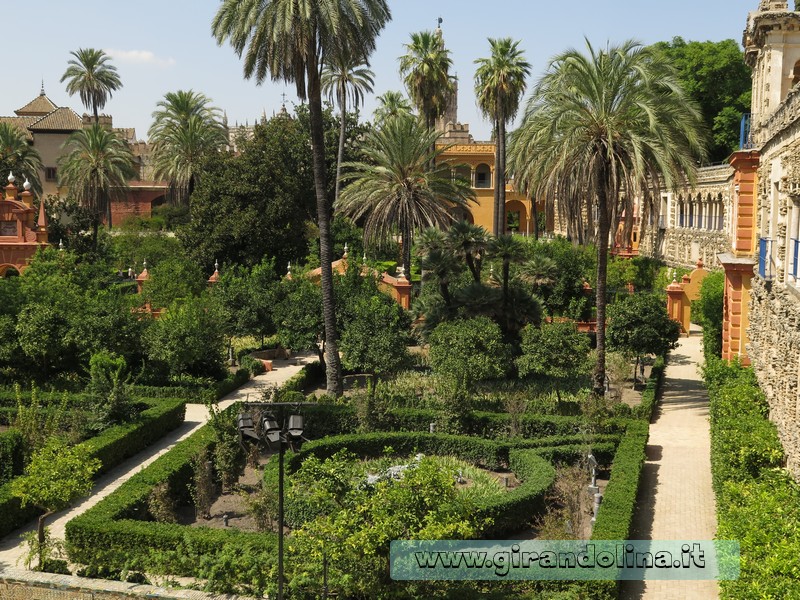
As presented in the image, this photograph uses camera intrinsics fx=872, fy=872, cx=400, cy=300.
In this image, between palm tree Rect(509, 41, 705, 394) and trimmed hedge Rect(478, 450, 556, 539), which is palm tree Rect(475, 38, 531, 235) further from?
trimmed hedge Rect(478, 450, 556, 539)

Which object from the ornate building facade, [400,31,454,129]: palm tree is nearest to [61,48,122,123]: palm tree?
the ornate building facade

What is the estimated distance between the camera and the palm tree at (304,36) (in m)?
23.4

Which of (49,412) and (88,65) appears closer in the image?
(49,412)

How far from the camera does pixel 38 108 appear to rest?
80.4 m

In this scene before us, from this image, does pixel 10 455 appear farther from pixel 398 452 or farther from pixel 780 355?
pixel 780 355

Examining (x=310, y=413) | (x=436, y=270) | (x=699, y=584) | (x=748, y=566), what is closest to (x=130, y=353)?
(x=310, y=413)

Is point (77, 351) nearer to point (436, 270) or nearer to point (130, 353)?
point (130, 353)

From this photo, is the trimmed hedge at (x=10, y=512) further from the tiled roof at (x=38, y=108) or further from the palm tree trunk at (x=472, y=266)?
the tiled roof at (x=38, y=108)

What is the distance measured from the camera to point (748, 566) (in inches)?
436

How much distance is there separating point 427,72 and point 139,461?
27265 millimetres

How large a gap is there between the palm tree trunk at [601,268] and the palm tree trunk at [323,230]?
7.52 m

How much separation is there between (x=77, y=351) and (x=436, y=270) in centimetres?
1126

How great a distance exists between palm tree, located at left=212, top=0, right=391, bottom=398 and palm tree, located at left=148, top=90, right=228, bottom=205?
27965 millimetres

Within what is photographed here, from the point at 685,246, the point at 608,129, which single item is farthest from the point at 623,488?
the point at 685,246
